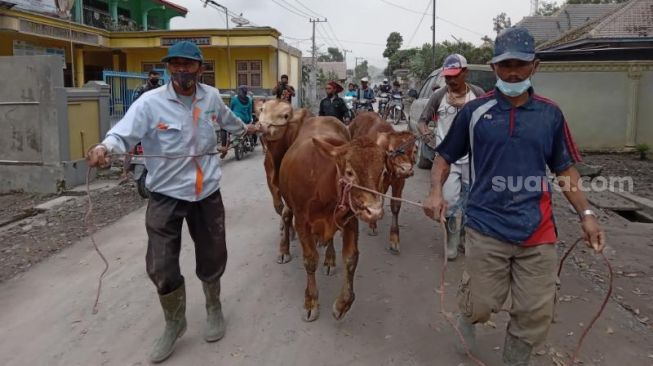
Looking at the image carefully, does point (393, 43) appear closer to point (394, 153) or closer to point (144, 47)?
A: point (144, 47)

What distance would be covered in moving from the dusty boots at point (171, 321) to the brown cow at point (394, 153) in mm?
1422

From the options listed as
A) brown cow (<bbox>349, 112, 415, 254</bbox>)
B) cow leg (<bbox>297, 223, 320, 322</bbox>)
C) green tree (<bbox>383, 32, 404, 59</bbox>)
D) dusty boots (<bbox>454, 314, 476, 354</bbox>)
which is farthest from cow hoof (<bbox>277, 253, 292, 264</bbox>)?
green tree (<bbox>383, 32, 404, 59</bbox>)

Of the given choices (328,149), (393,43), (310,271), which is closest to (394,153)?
(328,149)

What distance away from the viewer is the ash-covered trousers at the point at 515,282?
2.87 m

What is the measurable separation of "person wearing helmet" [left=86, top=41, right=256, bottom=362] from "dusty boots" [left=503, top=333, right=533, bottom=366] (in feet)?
6.69

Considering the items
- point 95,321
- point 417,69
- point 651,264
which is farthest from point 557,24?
point 95,321

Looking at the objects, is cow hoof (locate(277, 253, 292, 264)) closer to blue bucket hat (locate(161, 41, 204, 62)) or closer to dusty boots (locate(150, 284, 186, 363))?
dusty boots (locate(150, 284, 186, 363))

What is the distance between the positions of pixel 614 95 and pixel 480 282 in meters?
12.0

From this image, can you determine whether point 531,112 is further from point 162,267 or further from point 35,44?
point 35,44

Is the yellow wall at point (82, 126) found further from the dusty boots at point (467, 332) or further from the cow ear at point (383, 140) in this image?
the dusty boots at point (467, 332)

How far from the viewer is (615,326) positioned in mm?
4070

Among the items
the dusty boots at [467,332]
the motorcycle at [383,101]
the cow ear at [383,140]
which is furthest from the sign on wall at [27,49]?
the dusty boots at [467,332]

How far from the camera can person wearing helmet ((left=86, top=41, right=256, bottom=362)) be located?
3.57m

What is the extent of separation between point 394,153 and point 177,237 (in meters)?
1.76
